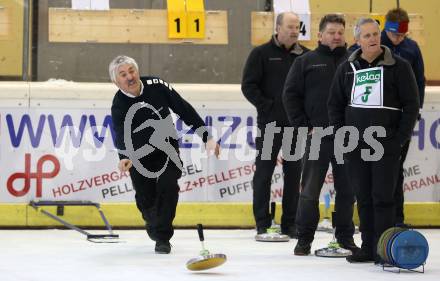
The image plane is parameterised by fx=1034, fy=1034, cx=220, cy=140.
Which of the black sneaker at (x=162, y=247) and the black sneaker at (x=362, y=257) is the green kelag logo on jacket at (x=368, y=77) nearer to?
the black sneaker at (x=362, y=257)

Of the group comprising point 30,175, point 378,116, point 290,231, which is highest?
point 378,116

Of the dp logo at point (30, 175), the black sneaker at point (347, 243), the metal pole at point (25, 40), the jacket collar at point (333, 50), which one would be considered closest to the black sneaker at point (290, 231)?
the black sneaker at point (347, 243)

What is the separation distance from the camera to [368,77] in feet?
22.6

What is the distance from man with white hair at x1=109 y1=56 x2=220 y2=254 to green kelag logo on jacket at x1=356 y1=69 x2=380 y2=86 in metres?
1.42

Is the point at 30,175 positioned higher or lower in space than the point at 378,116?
lower

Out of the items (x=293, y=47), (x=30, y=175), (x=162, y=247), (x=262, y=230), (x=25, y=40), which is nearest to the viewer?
(x=162, y=247)

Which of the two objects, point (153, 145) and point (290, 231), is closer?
point (153, 145)

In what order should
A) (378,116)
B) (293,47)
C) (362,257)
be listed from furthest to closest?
(293,47), (362,257), (378,116)

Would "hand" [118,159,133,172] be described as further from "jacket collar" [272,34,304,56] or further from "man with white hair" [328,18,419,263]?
"jacket collar" [272,34,304,56]

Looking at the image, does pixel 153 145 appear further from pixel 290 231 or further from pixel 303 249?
pixel 290 231

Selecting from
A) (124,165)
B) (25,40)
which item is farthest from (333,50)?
(25,40)

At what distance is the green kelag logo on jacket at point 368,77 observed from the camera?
22.4 ft

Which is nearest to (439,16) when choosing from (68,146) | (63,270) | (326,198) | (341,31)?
(326,198)

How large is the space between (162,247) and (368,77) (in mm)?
2113
